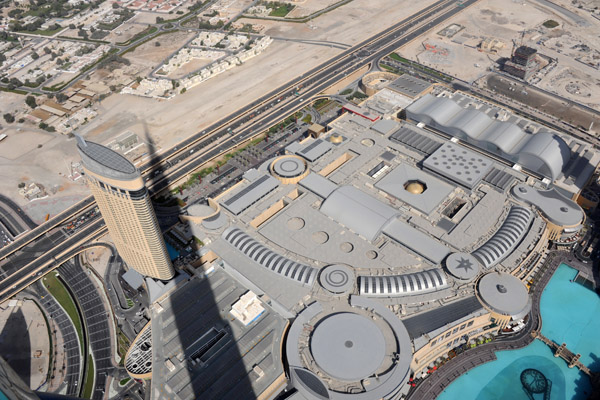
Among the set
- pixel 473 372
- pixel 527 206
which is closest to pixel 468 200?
pixel 527 206

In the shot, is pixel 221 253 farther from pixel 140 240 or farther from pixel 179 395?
pixel 179 395

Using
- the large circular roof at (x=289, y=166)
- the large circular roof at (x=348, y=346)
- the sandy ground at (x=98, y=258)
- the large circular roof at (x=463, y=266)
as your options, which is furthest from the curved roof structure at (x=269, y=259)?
the sandy ground at (x=98, y=258)

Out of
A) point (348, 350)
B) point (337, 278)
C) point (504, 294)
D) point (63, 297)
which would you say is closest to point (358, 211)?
point (337, 278)

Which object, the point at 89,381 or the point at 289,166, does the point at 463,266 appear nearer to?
the point at 289,166

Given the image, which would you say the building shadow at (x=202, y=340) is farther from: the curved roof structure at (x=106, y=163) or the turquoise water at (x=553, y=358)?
the turquoise water at (x=553, y=358)

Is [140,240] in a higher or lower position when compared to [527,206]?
higher

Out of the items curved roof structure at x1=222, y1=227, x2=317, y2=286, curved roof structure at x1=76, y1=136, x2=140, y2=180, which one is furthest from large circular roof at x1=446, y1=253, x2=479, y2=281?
curved roof structure at x1=76, y1=136, x2=140, y2=180
